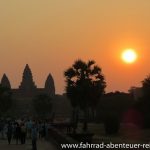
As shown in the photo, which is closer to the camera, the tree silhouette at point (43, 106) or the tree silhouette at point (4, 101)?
the tree silhouette at point (4, 101)

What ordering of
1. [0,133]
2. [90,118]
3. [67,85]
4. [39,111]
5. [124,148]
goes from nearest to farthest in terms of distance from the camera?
[124,148]
[0,133]
[67,85]
[90,118]
[39,111]

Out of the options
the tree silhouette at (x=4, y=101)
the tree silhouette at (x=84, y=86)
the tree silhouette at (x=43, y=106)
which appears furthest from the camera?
the tree silhouette at (x=43, y=106)

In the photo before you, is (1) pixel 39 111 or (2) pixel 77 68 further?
(1) pixel 39 111

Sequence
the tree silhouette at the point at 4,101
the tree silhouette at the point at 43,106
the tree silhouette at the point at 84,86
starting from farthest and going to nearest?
the tree silhouette at the point at 43,106
the tree silhouette at the point at 4,101
the tree silhouette at the point at 84,86

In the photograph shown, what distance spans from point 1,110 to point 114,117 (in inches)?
3147

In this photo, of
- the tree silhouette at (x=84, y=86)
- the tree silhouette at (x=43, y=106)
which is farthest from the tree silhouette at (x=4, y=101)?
the tree silhouette at (x=84, y=86)

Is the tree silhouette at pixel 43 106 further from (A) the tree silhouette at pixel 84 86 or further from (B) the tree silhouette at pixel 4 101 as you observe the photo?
(A) the tree silhouette at pixel 84 86

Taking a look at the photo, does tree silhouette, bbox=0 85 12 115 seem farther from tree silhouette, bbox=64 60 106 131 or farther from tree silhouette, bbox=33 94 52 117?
tree silhouette, bbox=64 60 106 131

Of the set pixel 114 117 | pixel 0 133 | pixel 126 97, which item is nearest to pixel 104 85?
pixel 114 117

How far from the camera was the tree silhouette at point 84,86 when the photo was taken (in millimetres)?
57781

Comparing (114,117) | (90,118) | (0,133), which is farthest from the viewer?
(90,118)

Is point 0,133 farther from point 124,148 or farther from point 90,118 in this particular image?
point 90,118

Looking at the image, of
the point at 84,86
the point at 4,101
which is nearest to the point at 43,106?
the point at 4,101

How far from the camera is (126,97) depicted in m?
94.7
